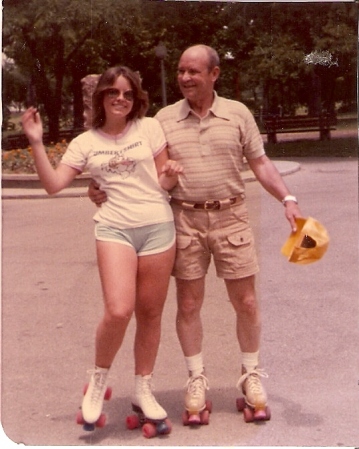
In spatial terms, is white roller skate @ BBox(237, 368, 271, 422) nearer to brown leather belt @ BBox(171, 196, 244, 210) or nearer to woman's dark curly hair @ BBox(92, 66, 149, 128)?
brown leather belt @ BBox(171, 196, 244, 210)

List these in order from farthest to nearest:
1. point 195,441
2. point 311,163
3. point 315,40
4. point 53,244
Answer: point 311,163 → point 53,244 → point 315,40 → point 195,441

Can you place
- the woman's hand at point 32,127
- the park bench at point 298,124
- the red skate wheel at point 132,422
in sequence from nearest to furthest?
the woman's hand at point 32,127 → the red skate wheel at point 132,422 → the park bench at point 298,124

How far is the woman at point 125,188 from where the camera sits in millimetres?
3266

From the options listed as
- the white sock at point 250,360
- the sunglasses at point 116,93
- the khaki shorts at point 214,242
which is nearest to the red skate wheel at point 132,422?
the white sock at point 250,360

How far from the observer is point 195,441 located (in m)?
3.50

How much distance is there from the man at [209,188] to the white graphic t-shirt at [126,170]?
8 centimetres

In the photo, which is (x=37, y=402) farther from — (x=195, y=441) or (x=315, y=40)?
(x=315, y=40)

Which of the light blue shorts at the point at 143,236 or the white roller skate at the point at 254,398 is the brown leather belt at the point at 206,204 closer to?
the light blue shorts at the point at 143,236

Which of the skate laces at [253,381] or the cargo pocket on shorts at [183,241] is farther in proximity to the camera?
the skate laces at [253,381]

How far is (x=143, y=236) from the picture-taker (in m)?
3.30

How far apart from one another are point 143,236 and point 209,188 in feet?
1.16

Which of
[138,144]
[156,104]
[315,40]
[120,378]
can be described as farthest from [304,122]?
[138,144]

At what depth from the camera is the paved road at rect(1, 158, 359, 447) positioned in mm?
3617

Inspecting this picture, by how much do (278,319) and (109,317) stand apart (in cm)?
224
